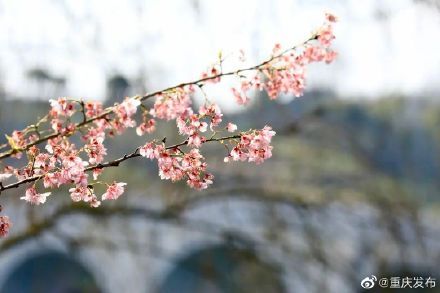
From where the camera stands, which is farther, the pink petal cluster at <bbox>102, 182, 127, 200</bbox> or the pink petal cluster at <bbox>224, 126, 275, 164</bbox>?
the pink petal cluster at <bbox>102, 182, 127, 200</bbox>

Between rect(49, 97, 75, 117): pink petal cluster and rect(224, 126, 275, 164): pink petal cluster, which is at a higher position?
rect(224, 126, 275, 164): pink petal cluster

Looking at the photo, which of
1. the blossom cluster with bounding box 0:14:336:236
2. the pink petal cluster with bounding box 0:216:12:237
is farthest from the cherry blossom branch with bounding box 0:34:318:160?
the pink petal cluster with bounding box 0:216:12:237

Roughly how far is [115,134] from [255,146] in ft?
1.02

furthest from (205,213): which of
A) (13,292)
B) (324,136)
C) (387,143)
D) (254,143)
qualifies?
(13,292)

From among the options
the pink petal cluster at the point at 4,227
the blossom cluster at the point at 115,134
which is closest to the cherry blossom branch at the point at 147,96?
the blossom cluster at the point at 115,134

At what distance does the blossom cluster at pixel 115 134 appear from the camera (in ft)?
4.30

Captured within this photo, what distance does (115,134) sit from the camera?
1.44 meters

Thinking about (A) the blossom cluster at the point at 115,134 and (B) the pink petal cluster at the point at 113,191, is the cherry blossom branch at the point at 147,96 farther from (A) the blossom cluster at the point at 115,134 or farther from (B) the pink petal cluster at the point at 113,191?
(B) the pink petal cluster at the point at 113,191

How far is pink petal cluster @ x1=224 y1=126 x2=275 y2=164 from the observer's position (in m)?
1.46

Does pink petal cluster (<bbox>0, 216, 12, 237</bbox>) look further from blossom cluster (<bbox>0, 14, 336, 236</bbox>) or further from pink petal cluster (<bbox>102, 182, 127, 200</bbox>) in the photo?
pink petal cluster (<bbox>102, 182, 127, 200</bbox>)

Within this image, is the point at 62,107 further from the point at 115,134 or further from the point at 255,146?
the point at 255,146

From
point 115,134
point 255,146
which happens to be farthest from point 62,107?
point 255,146

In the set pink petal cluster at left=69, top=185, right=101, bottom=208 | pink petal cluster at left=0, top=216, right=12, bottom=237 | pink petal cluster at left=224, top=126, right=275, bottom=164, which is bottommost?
pink petal cluster at left=0, top=216, right=12, bottom=237

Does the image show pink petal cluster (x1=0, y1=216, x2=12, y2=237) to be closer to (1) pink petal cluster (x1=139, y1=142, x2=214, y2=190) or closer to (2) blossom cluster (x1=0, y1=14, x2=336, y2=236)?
(2) blossom cluster (x1=0, y1=14, x2=336, y2=236)
